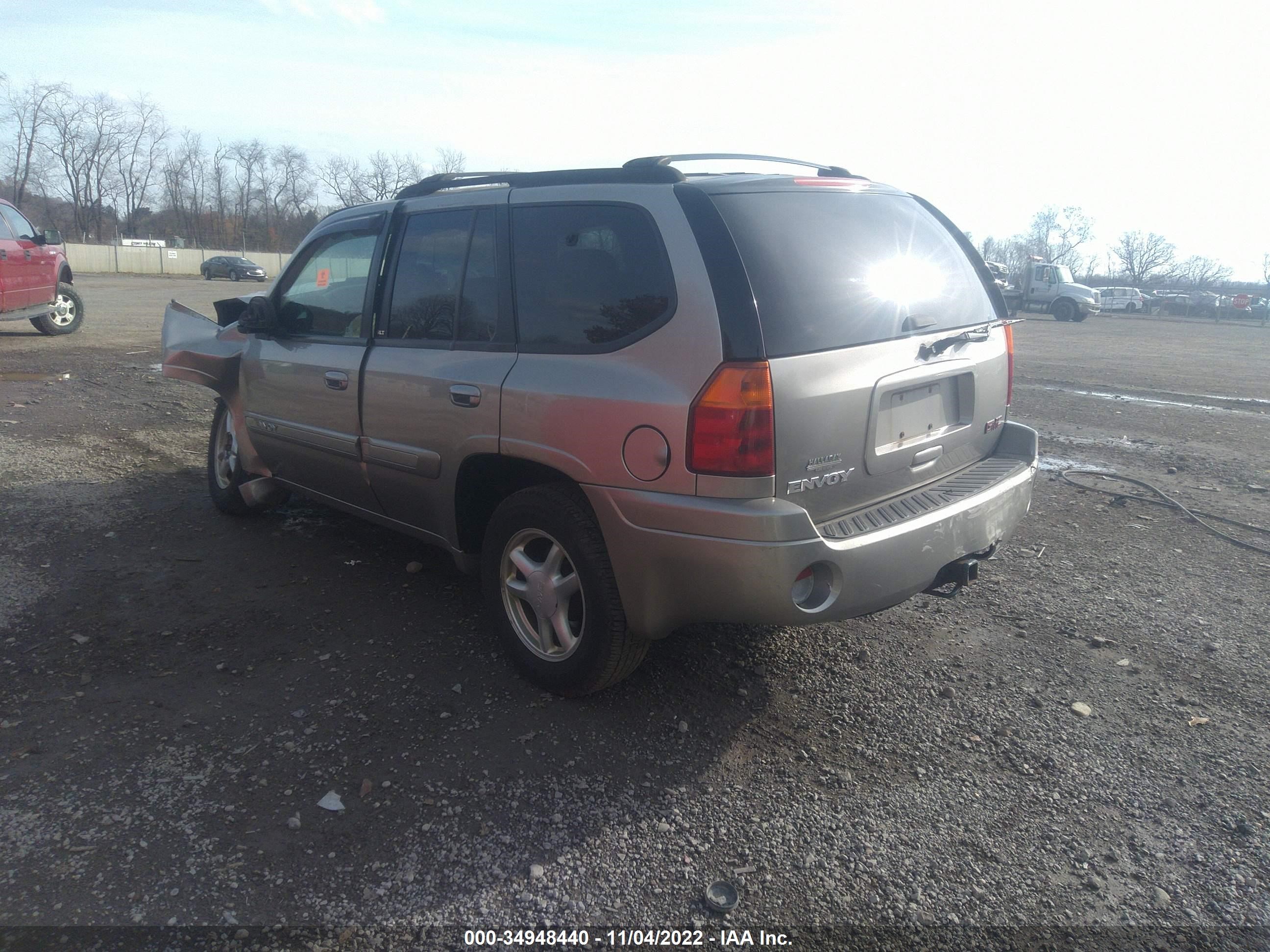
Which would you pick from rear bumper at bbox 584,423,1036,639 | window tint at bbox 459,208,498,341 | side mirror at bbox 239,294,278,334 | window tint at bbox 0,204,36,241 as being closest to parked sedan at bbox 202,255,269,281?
window tint at bbox 0,204,36,241

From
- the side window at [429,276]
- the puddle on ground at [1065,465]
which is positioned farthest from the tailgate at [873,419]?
the puddle on ground at [1065,465]

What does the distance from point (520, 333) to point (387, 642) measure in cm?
151

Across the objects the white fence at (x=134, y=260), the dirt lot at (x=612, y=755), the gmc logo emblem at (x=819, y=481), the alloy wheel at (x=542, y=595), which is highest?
the white fence at (x=134, y=260)

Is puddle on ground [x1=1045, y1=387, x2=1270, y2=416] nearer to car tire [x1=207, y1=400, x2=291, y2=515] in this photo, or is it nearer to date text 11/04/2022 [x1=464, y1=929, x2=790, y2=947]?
car tire [x1=207, y1=400, x2=291, y2=515]

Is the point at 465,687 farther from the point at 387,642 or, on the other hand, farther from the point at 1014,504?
the point at 1014,504

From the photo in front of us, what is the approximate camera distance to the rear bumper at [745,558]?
2.79 m

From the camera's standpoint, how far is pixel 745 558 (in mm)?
2793

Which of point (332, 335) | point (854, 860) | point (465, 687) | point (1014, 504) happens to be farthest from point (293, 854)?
point (1014, 504)

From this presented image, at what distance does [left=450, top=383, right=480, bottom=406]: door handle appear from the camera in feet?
11.5

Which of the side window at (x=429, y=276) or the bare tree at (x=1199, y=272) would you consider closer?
the side window at (x=429, y=276)

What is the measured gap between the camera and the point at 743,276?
2.88 meters

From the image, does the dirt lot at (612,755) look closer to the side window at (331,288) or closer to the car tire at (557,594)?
the car tire at (557,594)

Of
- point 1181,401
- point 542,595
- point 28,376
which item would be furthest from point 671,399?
point 1181,401

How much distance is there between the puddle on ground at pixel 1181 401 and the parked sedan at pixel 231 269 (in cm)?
4389
